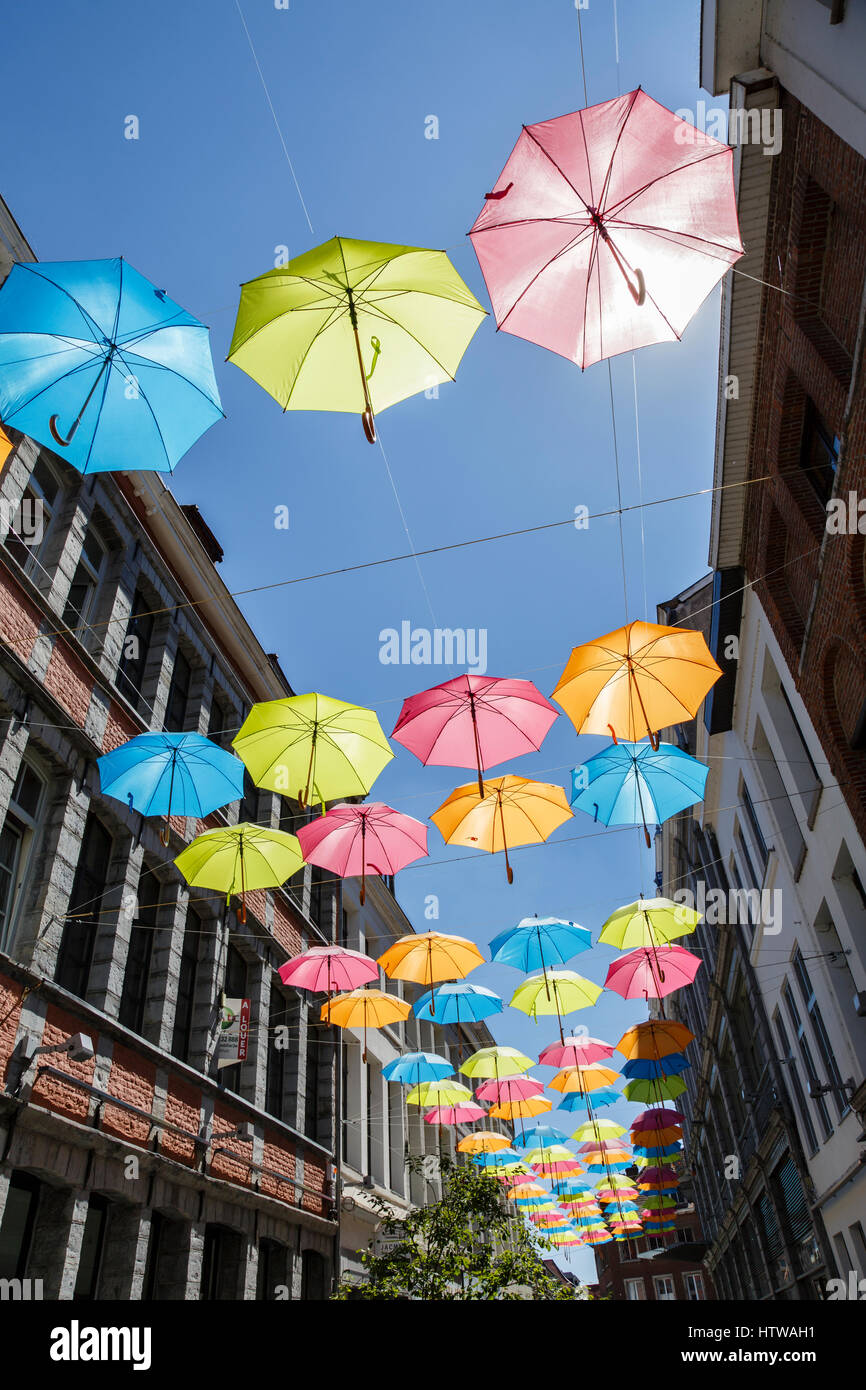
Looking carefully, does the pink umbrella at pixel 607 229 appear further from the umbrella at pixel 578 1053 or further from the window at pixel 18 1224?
the umbrella at pixel 578 1053

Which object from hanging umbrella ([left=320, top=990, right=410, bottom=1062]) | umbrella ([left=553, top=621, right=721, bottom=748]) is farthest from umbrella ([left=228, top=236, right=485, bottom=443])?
hanging umbrella ([left=320, top=990, right=410, bottom=1062])

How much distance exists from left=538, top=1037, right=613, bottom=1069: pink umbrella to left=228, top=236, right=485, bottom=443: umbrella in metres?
17.1

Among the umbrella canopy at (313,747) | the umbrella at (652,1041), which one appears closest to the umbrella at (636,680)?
the umbrella canopy at (313,747)

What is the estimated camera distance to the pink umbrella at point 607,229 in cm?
725

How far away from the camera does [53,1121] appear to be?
10508 mm

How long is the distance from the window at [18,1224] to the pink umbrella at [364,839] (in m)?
5.37

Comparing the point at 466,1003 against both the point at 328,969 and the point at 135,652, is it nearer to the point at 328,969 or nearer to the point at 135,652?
the point at 328,969

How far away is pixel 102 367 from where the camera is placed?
812 cm

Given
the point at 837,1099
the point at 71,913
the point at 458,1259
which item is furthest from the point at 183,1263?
the point at 837,1099

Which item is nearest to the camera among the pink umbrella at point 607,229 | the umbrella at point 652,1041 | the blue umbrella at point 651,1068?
the pink umbrella at point 607,229

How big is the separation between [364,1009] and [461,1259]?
177 inches

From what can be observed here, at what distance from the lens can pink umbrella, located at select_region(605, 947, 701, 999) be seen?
54.1 feet

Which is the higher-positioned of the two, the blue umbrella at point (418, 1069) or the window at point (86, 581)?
the window at point (86, 581)

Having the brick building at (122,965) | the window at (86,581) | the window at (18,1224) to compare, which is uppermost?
the window at (86,581)
